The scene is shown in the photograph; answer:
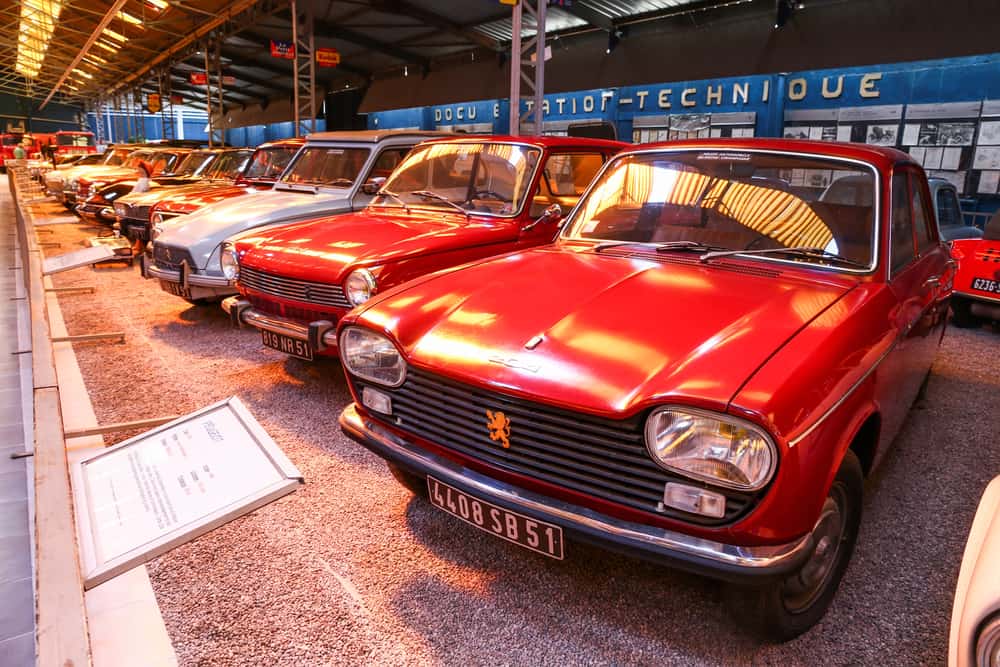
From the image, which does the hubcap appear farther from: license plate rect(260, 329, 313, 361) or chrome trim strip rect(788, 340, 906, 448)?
license plate rect(260, 329, 313, 361)

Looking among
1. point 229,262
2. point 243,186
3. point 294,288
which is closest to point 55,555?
point 294,288

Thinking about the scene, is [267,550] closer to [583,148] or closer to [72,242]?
[583,148]

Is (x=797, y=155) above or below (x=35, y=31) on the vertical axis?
below

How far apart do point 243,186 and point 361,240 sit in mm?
4010

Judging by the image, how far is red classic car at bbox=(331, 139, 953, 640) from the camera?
1.70m

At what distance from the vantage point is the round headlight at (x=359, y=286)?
3729 mm

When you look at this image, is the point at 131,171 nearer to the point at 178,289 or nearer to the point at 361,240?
the point at 178,289

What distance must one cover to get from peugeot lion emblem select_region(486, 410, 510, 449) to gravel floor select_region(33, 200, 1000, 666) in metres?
0.69

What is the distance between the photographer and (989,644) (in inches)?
50.0

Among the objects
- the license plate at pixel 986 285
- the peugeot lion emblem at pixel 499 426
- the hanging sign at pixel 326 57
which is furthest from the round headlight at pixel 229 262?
the hanging sign at pixel 326 57

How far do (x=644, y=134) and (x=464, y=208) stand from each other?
9.88 meters

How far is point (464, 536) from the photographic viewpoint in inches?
107

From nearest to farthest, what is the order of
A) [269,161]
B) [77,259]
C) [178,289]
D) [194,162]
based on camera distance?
[77,259] → [178,289] → [269,161] → [194,162]

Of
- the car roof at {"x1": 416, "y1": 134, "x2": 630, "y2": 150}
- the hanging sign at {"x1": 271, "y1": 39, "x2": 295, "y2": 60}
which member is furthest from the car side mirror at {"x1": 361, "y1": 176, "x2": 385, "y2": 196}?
the hanging sign at {"x1": 271, "y1": 39, "x2": 295, "y2": 60}
